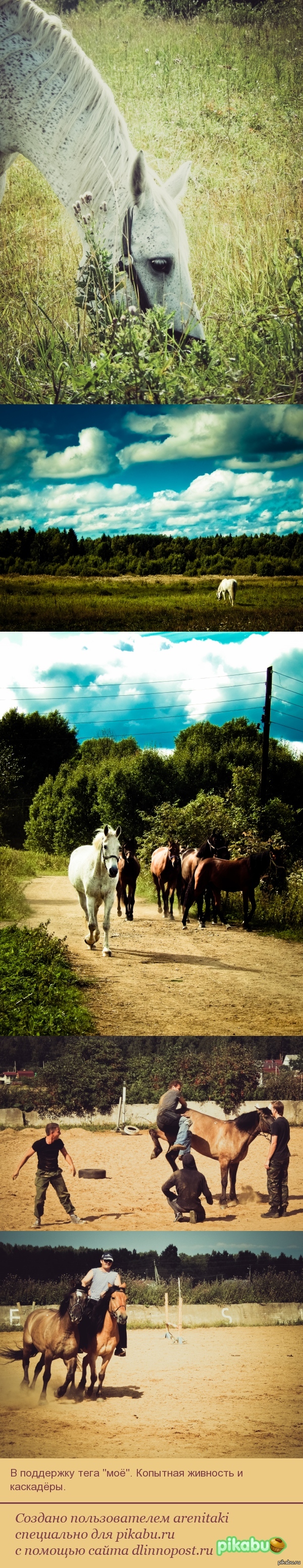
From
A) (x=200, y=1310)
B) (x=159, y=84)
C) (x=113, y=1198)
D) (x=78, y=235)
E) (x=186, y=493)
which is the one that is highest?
(x=159, y=84)

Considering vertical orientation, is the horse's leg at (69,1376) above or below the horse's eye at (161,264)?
below

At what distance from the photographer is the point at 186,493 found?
198 inches

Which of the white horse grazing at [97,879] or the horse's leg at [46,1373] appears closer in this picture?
the horse's leg at [46,1373]

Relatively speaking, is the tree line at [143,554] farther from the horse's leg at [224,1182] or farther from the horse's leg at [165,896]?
the horse's leg at [224,1182]

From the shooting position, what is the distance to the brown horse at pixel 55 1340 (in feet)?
15.7

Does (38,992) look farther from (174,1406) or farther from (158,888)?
(174,1406)

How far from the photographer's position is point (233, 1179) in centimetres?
511

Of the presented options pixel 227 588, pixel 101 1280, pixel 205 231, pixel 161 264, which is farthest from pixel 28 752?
pixel 205 231

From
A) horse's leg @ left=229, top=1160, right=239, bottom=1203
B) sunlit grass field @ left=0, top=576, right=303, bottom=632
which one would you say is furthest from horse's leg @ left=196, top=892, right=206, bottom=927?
sunlit grass field @ left=0, top=576, right=303, bottom=632

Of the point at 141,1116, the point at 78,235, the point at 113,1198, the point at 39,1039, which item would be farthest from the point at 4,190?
the point at 113,1198

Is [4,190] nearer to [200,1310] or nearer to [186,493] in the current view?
[186,493]

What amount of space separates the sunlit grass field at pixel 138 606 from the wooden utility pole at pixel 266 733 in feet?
0.82

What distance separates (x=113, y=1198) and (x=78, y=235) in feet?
15.6
